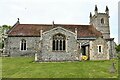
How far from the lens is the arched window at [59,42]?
3609 centimetres

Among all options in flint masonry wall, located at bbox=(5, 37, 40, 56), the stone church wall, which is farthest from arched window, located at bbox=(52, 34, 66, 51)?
flint masonry wall, located at bbox=(5, 37, 40, 56)

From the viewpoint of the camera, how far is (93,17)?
177 feet

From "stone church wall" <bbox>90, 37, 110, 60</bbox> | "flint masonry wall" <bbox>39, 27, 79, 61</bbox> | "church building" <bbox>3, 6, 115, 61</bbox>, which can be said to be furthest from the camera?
"stone church wall" <bbox>90, 37, 110, 60</bbox>

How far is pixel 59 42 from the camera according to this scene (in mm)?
36406

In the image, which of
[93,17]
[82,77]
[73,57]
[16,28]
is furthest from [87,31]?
[82,77]

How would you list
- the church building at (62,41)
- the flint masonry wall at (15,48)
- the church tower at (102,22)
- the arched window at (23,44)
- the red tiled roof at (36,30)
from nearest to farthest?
the church building at (62,41)
the flint masonry wall at (15,48)
the arched window at (23,44)
the red tiled roof at (36,30)
the church tower at (102,22)

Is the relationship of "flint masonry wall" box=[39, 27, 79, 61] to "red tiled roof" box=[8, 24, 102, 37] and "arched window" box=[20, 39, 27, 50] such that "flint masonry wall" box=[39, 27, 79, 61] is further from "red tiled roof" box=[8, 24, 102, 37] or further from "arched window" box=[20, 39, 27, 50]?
"arched window" box=[20, 39, 27, 50]

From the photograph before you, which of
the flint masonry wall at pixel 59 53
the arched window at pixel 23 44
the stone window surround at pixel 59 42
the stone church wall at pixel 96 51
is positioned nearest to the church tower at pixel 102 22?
the stone church wall at pixel 96 51

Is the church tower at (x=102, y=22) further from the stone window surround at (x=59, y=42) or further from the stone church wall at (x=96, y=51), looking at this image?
the stone window surround at (x=59, y=42)

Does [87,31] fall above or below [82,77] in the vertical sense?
above

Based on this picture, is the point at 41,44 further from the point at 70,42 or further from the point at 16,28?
the point at 16,28

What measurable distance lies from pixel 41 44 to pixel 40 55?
181cm

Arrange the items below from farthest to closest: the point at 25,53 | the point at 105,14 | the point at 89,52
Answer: the point at 105,14
the point at 25,53
the point at 89,52

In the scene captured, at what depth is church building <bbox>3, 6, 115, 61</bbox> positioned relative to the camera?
3566 centimetres
